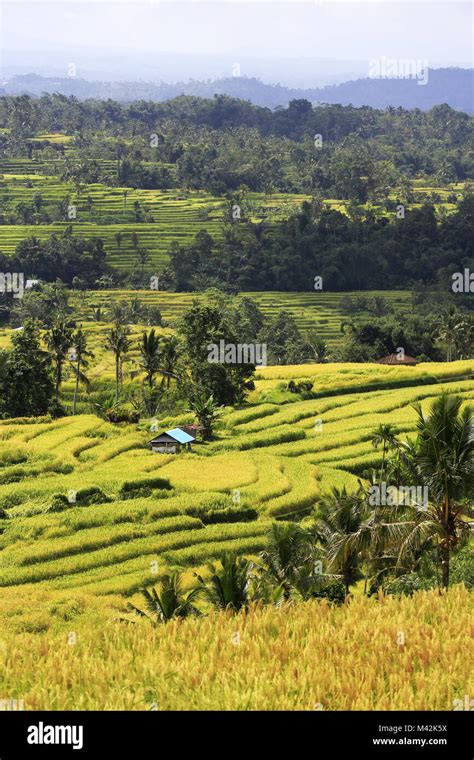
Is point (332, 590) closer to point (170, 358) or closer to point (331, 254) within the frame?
point (170, 358)

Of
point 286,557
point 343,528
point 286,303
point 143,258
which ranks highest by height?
point 143,258

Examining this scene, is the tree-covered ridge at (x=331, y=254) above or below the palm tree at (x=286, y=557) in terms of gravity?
above

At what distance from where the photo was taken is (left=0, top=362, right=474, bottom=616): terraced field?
1366 inches

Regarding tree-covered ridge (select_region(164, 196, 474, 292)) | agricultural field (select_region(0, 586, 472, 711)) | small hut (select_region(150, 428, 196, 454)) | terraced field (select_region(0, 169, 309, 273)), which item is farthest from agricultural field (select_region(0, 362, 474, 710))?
terraced field (select_region(0, 169, 309, 273))

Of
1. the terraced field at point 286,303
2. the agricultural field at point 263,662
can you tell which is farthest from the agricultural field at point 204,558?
the terraced field at point 286,303

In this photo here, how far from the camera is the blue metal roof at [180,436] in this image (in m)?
51.1

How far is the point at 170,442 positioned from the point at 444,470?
108 ft

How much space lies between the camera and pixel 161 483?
143ft

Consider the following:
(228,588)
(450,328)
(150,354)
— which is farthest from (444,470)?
(450,328)

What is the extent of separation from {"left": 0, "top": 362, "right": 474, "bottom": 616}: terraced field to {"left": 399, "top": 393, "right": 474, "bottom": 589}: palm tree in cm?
1405

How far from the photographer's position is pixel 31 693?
11992mm

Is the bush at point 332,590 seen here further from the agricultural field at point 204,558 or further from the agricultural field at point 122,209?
the agricultural field at point 122,209

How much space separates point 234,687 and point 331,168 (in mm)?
170413
